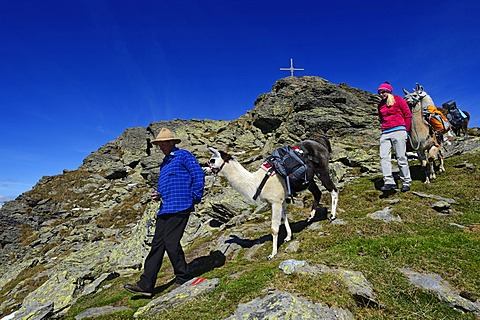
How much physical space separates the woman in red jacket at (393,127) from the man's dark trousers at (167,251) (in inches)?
322

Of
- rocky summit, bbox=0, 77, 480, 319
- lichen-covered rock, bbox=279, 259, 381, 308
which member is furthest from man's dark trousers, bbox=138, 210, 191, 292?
lichen-covered rock, bbox=279, 259, 381, 308

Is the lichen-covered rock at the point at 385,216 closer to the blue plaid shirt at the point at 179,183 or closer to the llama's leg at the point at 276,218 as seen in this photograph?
the llama's leg at the point at 276,218

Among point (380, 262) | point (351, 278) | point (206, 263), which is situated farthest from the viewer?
point (206, 263)

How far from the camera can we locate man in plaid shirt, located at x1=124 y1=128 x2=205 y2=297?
652cm

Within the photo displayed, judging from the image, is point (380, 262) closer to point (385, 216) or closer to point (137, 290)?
point (385, 216)

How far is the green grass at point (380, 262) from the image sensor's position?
13.1ft

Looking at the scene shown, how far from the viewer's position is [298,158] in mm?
8648

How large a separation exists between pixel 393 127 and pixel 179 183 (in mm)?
8411

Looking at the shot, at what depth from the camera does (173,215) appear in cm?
657

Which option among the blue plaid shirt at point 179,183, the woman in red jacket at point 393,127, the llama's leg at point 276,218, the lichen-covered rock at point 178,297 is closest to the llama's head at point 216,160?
the blue plaid shirt at point 179,183

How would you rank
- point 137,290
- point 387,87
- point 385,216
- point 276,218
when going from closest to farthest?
point 137,290, point 276,218, point 385,216, point 387,87

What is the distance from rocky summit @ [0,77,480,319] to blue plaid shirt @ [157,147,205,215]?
1.24m

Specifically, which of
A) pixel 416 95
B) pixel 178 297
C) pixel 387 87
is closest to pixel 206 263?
pixel 178 297

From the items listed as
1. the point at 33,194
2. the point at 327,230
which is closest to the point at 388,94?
the point at 327,230
